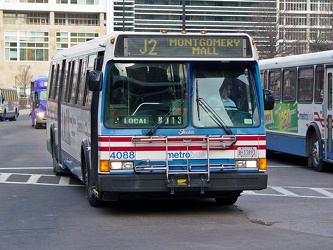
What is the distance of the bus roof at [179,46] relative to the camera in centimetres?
1134

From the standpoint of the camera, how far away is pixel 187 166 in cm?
1126

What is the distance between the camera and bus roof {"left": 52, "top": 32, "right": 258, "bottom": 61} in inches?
446

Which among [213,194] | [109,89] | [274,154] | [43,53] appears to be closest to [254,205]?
[213,194]

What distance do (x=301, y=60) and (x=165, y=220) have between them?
31.7 feet

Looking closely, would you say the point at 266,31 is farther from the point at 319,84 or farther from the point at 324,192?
the point at 324,192

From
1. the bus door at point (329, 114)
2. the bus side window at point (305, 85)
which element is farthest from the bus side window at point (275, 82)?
the bus door at point (329, 114)

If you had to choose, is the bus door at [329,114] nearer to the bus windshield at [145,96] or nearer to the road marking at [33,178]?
the road marking at [33,178]

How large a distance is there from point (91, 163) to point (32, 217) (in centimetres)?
124

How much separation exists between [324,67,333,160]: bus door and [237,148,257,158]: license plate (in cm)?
691

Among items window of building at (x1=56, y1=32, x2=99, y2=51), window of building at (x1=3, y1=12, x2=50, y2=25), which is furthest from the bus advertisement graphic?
window of building at (x1=3, y1=12, x2=50, y2=25)

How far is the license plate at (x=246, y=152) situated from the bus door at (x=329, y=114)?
6.91m

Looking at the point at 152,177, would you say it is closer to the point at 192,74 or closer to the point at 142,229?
the point at 142,229

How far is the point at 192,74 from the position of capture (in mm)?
11477

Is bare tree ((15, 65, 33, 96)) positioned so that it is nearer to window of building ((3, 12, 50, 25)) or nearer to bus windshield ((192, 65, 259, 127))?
window of building ((3, 12, 50, 25))
